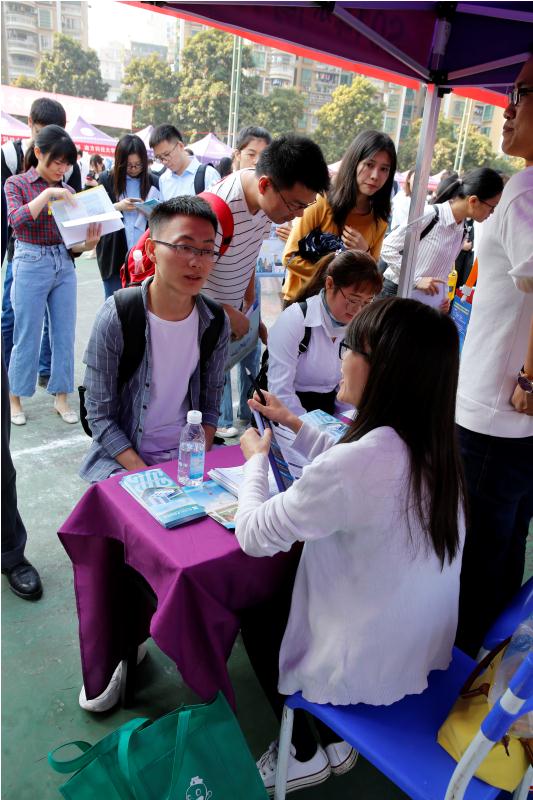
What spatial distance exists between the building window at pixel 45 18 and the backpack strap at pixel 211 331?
211 ft

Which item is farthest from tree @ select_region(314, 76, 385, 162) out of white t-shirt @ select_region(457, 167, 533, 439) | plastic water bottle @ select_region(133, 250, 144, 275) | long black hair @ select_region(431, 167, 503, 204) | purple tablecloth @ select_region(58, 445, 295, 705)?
purple tablecloth @ select_region(58, 445, 295, 705)

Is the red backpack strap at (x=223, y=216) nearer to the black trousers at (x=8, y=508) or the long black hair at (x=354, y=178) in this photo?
the long black hair at (x=354, y=178)

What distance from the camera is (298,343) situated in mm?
2295

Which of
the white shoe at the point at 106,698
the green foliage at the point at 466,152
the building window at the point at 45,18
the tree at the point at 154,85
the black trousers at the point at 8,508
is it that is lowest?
the white shoe at the point at 106,698

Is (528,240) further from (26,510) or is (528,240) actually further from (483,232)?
(26,510)

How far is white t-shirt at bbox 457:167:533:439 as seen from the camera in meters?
1.38

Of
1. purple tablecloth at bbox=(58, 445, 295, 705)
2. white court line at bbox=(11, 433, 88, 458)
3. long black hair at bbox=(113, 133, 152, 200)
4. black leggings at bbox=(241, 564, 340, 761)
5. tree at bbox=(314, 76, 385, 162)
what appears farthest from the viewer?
tree at bbox=(314, 76, 385, 162)

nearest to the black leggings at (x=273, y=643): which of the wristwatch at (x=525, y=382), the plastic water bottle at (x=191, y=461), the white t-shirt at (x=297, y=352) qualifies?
the plastic water bottle at (x=191, y=461)

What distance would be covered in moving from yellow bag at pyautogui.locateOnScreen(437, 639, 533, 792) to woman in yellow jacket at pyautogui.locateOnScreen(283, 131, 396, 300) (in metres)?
1.90

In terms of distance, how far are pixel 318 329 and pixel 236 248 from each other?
1.54 ft

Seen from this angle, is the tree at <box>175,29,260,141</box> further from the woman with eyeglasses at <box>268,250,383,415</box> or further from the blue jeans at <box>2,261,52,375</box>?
the woman with eyeglasses at <box>268,250,383,415</box>

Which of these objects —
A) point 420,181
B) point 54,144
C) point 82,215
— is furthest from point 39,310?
point 420,181

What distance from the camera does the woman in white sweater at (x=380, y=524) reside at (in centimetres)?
113

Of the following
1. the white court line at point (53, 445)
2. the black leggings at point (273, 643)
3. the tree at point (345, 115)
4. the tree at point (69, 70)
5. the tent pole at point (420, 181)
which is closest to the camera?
the black leggings at point (273, 643)
